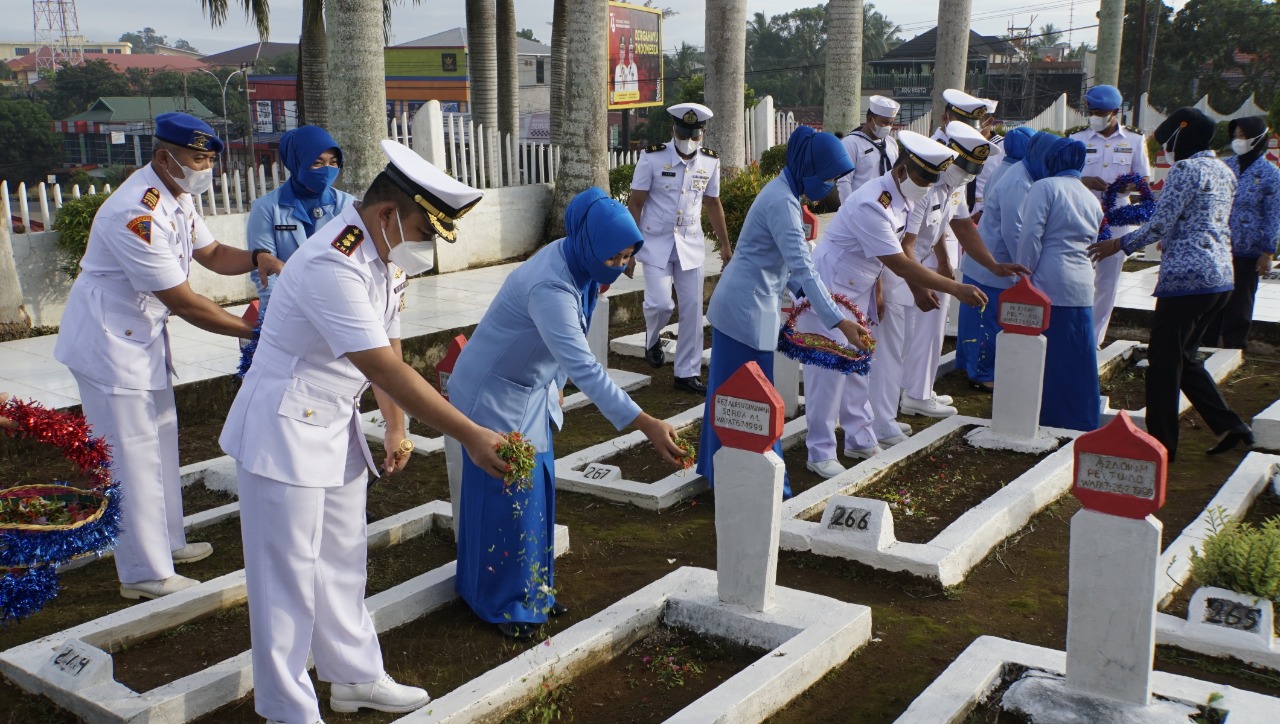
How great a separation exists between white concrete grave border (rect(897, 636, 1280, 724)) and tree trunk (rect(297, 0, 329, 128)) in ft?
42.5

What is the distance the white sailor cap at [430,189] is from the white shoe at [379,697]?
152 centimetres

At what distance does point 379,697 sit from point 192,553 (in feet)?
6.26

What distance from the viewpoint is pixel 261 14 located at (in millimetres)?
15430

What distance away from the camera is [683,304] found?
8.31 metres

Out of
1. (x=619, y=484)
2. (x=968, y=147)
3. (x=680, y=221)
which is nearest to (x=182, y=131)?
(x=619, y=484)

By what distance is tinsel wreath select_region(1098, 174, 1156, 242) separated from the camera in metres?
8.41

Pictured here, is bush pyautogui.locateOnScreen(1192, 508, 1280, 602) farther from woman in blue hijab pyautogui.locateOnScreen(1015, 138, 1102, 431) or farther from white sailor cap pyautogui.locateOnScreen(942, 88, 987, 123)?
white sailor cap pyautogui.locateOnScreen(942, 88, 987, 123)

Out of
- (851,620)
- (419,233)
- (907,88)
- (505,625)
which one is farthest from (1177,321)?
(907,88)

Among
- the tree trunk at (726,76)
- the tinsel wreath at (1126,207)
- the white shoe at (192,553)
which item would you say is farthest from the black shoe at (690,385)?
the tree trunk at (726,76)

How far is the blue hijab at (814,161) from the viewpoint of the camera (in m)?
5.40

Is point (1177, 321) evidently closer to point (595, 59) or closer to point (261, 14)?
point (595, 59)

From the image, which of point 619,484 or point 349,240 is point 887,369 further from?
point 349,240

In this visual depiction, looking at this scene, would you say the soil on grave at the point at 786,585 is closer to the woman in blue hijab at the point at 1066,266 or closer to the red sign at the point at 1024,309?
the woman in blue hijab at the point at 1066,266

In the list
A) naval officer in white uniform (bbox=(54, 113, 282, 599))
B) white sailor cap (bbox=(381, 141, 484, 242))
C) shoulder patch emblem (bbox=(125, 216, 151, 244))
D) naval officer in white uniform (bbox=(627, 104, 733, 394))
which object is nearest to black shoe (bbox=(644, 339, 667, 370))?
naval officer in white uniform (bbox=(627, 104, 733, 394))
